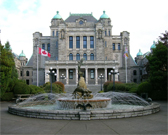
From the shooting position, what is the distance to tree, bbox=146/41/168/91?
2433 cm

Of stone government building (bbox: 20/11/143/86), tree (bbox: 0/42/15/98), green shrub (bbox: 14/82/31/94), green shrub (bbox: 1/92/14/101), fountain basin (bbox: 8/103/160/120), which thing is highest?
stone government building (bbox: 20/11/143/86)

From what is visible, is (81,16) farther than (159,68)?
Yes

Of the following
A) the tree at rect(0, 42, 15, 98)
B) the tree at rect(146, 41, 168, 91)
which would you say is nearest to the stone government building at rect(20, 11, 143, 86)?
the tree at rect(146, 41, 168, 91)

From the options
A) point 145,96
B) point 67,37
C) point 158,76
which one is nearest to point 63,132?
point 145,96

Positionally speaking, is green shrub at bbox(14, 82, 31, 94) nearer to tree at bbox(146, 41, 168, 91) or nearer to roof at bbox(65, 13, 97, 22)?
tree at bbox(146, 41, 168, 91)

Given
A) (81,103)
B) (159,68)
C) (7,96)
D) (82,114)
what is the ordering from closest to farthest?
1. (82,114)
2. (81,103)
3. (7,96)
4. (159,68)

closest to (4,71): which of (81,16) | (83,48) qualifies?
(83,48)

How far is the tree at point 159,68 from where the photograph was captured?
24328 mm

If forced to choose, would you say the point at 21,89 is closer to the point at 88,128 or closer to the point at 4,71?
the point at 4,71

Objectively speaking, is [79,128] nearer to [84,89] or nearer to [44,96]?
[84,89]

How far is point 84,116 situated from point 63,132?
260 centimetres

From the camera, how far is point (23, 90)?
79.0ft

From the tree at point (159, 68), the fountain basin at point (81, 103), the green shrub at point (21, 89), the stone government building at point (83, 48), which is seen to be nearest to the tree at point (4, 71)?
the green shrub at point (21, 89)

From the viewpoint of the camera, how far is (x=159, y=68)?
2533 cm
